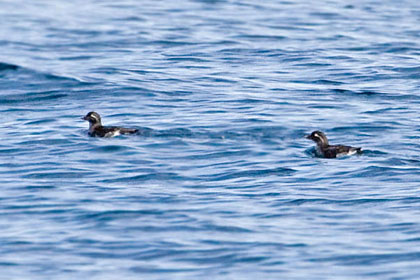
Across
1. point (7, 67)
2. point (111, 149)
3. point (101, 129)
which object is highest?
point (7, 67)

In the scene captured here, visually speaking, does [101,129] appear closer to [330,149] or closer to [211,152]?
[211,152]

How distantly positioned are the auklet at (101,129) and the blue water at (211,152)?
17cm

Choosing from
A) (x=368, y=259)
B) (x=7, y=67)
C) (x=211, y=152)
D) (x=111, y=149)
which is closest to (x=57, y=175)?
(x=111, y=149)

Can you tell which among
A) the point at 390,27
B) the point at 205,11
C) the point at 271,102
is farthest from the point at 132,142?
the point at 205,11

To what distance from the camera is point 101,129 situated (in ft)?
74.2

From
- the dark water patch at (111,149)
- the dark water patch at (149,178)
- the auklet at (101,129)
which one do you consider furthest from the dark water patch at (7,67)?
the dark water patch at (149,178)

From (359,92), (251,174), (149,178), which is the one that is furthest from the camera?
(359,92)

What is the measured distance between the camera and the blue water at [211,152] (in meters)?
15.8

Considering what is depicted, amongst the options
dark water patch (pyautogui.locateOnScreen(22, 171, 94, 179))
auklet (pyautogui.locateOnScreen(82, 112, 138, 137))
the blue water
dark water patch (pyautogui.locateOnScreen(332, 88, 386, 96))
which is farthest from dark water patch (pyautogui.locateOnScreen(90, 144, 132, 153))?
dark water patch (pyautogui.locateOnScreen(332, 88, 386, 96))

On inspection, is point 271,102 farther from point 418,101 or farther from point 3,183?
point 3,183

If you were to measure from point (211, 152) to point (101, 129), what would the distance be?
2.31 metres

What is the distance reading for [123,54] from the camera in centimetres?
3388

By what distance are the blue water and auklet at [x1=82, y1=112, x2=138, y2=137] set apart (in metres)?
0.17

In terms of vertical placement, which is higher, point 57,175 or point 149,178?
point 57,175
